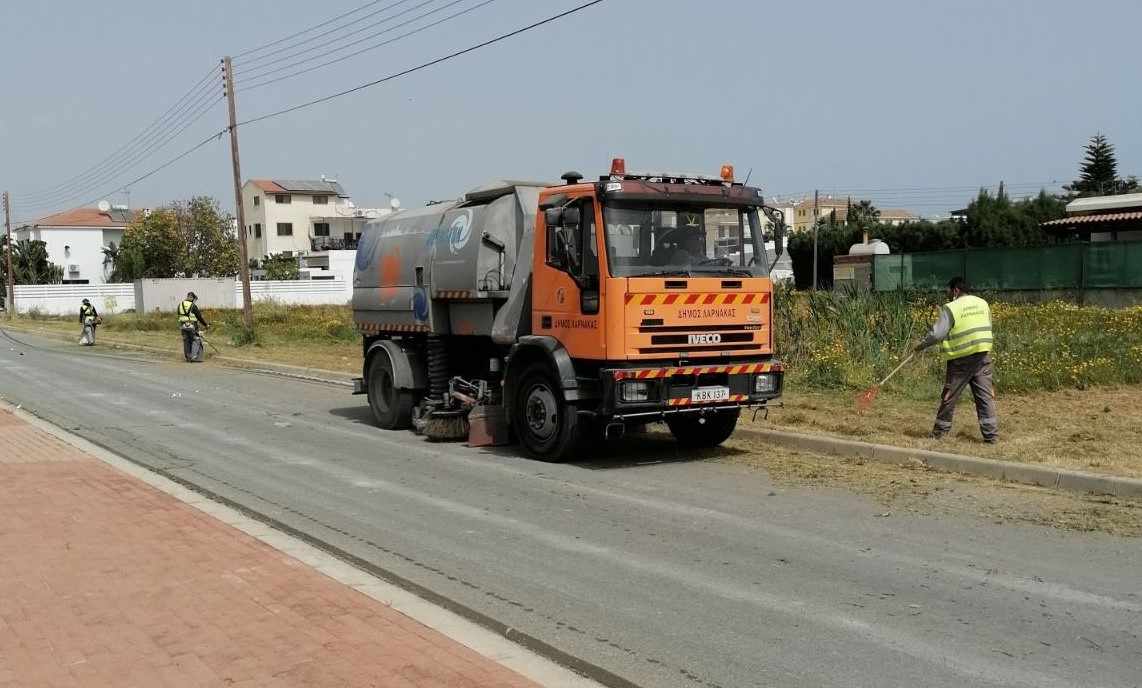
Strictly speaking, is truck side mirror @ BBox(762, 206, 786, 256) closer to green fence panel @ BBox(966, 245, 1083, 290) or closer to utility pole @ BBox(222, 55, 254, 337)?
green fence panel @ BBox(966, 245, 1083, 290)

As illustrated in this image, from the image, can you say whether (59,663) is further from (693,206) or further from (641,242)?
(693,206)

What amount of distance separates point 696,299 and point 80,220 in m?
99.6

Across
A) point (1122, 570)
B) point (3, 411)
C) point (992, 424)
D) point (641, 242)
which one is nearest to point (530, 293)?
point (641, 242)

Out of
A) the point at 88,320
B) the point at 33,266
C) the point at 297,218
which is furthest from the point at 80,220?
the point at 88,320

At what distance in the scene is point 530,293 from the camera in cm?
1159

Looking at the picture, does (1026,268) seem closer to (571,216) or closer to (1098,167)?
(571,216)

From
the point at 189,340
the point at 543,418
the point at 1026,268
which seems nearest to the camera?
the point at 543,418

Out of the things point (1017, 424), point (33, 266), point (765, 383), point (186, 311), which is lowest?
point (1017, 424)

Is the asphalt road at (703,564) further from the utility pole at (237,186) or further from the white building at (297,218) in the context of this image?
the white building at (297,218)

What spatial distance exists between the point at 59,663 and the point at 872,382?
11769mm

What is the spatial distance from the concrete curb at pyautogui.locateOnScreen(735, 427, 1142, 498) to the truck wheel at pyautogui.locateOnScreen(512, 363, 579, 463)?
258cm

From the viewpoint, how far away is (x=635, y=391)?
10.3 metres

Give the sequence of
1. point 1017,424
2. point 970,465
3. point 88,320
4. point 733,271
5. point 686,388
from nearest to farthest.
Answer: point 970,465 → point 686,388 → point 733,271 → point 1017,424 → point 88,320

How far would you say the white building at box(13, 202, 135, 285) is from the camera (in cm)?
9528
